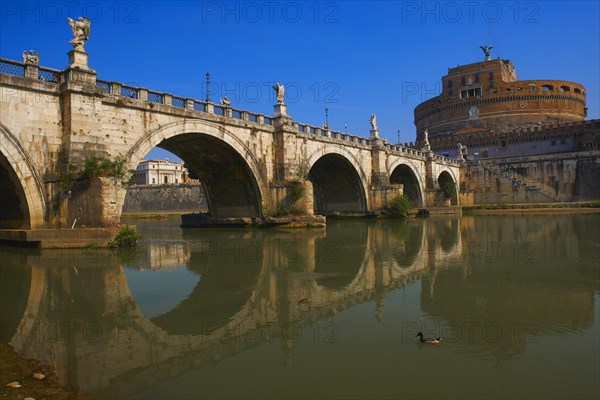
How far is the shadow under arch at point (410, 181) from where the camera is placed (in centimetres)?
4762

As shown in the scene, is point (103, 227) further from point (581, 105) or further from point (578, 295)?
point (581, 105)

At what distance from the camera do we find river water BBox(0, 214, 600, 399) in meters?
4.57

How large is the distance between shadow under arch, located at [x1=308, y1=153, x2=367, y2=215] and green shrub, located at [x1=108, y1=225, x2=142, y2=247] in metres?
21.3

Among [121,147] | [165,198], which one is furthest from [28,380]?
[165,198]

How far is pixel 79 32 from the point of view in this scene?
16.5 meters

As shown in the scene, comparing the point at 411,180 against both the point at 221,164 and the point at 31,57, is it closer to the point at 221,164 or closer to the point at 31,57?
the point at 221,164

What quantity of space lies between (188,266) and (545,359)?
9.41 metres

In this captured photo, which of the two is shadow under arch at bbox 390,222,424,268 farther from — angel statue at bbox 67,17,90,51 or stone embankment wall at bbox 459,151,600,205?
stone embankment wall at bbox 459,151,600,205

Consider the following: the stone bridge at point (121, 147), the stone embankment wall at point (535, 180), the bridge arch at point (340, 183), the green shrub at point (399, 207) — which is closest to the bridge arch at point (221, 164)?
the stone bridge at point (121, 147)

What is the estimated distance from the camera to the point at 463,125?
73938 millimetres

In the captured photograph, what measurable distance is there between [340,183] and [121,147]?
22.2 meters

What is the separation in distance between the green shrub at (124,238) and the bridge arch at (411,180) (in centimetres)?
3469

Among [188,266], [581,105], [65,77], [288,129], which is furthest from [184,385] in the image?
[581,105]

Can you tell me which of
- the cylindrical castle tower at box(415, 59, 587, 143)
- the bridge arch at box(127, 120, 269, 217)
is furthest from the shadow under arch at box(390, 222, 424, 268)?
the cylindrical castle tower at box(415, 59, 587, 143)
